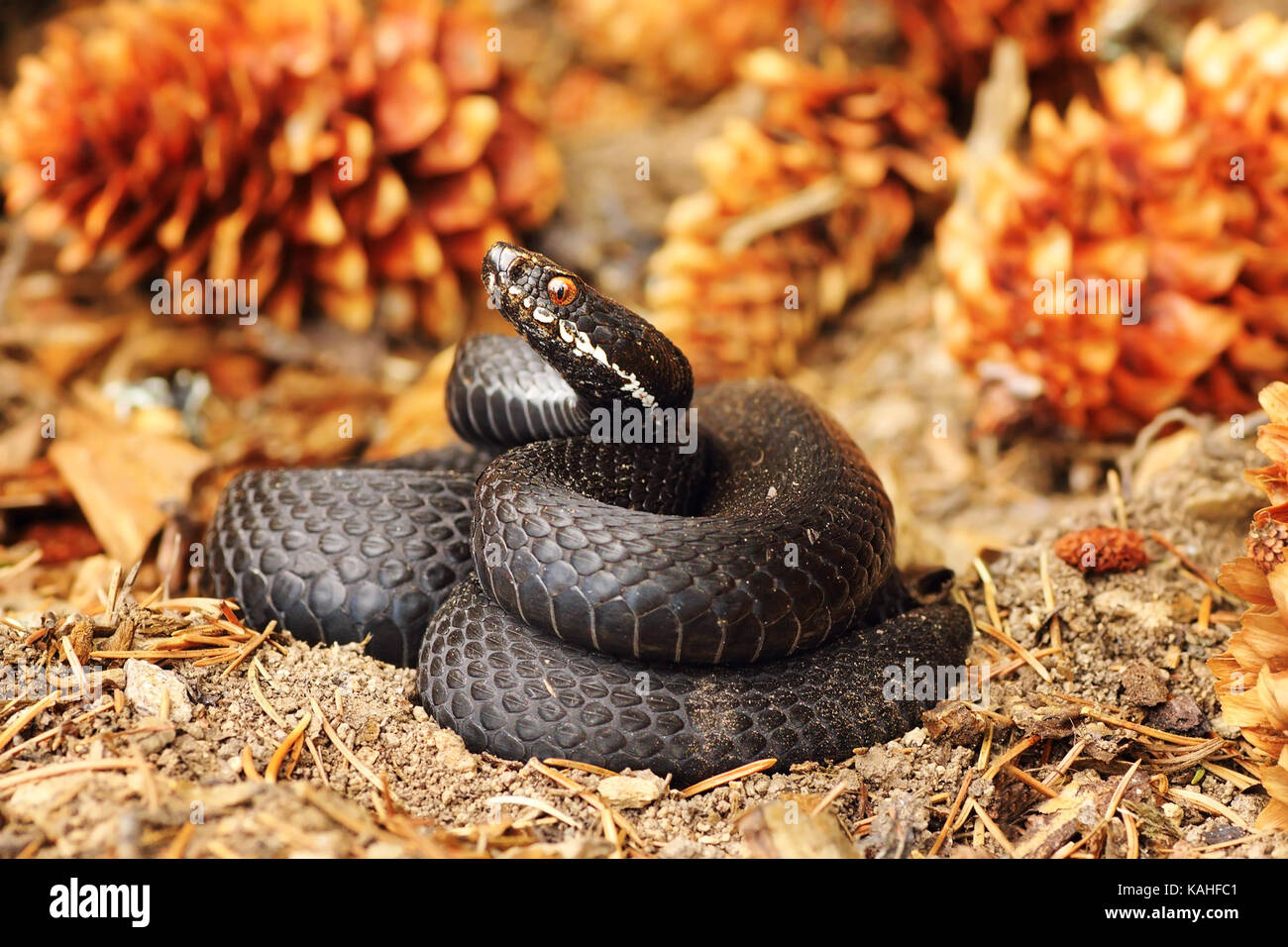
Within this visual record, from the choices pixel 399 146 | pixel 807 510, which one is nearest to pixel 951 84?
pixel 399 146

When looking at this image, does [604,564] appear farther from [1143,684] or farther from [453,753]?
[1143,684]

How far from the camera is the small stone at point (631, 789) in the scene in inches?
114

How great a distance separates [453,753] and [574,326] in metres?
1.65

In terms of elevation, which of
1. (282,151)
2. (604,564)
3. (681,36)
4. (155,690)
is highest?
(681,36)

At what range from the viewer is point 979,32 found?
5820 mm

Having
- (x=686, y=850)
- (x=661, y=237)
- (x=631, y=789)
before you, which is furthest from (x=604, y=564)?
(x=661, y=237)

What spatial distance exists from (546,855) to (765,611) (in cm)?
102

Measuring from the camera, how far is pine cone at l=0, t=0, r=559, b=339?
5391 mm

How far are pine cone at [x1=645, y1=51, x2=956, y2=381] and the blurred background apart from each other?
0.07ft


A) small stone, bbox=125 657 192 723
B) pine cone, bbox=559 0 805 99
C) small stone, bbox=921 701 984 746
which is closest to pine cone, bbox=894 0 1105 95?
pine cone, bbox=559 0 805 99

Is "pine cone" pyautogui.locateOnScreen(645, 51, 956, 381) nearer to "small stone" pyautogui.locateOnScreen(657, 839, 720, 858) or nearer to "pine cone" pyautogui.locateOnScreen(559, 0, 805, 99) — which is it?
"pine cone" pyautogui.locateOnScreen(559, 0, 805, 99)

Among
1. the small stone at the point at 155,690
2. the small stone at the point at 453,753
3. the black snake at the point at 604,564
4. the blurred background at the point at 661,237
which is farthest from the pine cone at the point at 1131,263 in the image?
the small stone at the point at 155,690
